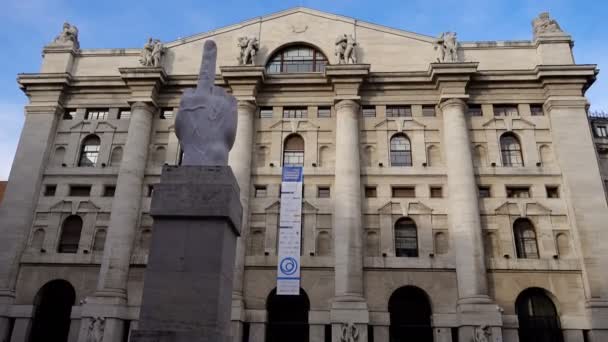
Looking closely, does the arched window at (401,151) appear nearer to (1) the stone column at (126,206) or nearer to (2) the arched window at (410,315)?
(2) the arched window at (410,315)

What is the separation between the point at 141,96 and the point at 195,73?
4.01 m

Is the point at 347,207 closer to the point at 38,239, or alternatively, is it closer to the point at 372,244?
Answer: the point at 372,244

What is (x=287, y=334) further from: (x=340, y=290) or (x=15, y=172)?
(x=15, y=172)

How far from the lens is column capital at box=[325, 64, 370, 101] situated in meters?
32.0

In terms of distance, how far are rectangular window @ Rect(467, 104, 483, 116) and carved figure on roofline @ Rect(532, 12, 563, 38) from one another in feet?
22.3

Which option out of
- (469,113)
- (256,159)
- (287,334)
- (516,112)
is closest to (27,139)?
(256,159)

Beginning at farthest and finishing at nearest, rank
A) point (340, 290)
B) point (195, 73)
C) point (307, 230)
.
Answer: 1. point (195, 73)
2. point (307, 230)
3. point (340, 290)

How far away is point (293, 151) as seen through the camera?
32531 mm

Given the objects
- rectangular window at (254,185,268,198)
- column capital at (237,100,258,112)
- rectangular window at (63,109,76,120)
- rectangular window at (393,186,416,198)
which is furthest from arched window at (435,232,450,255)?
rectangular window at (63,109,76,120)

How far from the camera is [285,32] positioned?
35906mm

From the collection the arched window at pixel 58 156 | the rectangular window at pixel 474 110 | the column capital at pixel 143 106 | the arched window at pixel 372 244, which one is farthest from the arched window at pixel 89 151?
the rectangular window at pixel 474 110

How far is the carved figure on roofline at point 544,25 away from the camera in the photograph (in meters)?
33.8

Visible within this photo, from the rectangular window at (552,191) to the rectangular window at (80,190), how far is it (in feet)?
94.3

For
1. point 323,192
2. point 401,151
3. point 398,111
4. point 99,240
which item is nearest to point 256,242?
point 323,192
